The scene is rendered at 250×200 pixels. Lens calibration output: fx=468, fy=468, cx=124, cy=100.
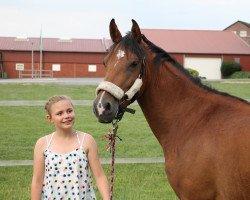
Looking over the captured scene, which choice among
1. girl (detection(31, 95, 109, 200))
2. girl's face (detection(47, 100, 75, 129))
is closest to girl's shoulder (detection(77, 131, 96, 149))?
girl (detection(31, 95, 109, 200))

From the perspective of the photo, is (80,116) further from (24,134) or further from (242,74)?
(242,74)

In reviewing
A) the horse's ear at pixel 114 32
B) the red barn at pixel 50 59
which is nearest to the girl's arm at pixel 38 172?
the horse's ear at pixel 114 32

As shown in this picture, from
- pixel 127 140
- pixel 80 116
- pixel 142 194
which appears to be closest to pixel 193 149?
pixel 142 194

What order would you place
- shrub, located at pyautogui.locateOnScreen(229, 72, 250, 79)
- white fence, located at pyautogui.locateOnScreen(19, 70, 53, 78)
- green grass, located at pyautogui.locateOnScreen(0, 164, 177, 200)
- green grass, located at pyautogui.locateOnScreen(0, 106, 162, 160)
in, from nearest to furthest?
green grass, located at pyautogui.locateOnScreen(0, 164, 177, 200), green grass, located at pyautogui.locateOnScreen(0, 106, 162, 160), shrub, located at pyautogui.locateOnScreen(229, 72, 250, 79), white fence, located at pyautogui.locateOnScreen(19, 70, 53, 78)

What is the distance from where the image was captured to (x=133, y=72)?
411cm

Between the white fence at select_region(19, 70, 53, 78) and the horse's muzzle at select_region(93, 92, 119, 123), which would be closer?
the horse's muzzle at select_region(93, 92, 119, 123)

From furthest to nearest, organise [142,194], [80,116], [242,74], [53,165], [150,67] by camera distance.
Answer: [242,74]
[80,116]
[142,194]
[150,67]
[53,165]

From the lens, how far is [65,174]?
12.9ft

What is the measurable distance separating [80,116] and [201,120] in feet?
42.7

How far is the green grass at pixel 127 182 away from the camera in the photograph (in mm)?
7066

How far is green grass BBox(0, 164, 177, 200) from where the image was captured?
7066 millimetres

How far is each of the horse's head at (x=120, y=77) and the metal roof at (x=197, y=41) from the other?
50699mm

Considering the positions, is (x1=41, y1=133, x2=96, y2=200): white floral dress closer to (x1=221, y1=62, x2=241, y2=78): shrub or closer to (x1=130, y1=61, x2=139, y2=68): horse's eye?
(x1=130, y1=61, x2=139, y2=68): horse's eye

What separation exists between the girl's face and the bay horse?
0.74 ft
